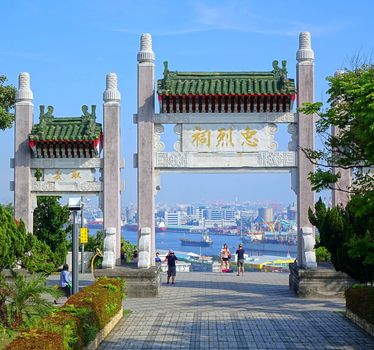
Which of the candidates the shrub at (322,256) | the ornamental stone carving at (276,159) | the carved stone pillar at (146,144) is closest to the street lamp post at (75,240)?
the carved stone pillar at (146,144)

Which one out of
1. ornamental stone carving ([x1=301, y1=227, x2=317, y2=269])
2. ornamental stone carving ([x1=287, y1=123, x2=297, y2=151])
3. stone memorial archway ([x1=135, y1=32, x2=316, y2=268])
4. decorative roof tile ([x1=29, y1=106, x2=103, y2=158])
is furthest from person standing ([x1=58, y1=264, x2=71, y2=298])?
ornamental stone carving ([x1=287, y1=123, x2=297, y2=151])

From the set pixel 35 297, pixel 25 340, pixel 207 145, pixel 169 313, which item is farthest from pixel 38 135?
pixel 25 340

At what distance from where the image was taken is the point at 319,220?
2402 cm

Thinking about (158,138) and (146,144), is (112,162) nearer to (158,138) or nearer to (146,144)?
(146,144)

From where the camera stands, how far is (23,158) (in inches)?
1057

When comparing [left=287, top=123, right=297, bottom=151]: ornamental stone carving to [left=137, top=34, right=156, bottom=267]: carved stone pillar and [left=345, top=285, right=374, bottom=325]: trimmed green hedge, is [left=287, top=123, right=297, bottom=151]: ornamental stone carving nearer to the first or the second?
[left=137, top=34, right=156, bottom=267]: carved stone pillar

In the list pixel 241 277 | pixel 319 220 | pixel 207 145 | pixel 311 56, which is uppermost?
pixel 311 56

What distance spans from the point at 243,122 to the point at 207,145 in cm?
146

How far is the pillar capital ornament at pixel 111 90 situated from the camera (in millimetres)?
26422

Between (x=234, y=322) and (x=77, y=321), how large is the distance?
20.4ft

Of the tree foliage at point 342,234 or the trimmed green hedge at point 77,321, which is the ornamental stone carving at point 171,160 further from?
the trimmed green hedge at point 77,321

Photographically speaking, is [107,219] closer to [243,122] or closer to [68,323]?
[243,122]

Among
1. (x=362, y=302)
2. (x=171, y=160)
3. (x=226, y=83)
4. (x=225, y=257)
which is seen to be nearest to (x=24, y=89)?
(x=171, y=160)

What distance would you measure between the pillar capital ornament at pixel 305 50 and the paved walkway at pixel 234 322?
7952 millimetres
